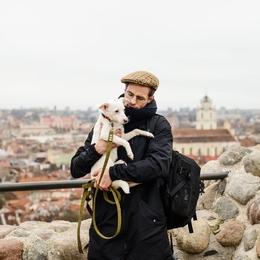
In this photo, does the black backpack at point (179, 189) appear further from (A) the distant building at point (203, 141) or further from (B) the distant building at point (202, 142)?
(B) the distant building at point (202, 142)

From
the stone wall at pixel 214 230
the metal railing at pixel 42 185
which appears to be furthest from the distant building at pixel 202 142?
the metal railing at pixel 42 185

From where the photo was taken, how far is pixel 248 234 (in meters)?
3.55

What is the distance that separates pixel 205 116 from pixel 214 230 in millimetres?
94153

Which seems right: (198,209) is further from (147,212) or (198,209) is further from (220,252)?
(147,212)

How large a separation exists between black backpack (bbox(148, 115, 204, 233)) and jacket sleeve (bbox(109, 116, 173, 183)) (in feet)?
0.36

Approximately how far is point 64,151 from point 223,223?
6953 centimetres

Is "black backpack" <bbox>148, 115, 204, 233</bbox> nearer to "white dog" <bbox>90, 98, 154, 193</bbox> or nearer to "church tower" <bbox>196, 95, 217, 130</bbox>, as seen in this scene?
"white dog" <bbox>90, 98, 154, 193</bbox>

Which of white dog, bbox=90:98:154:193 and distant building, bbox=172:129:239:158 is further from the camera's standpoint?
distant building, bbox=172:129:239:158

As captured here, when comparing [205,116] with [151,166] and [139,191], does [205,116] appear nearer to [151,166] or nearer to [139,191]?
[139,191]

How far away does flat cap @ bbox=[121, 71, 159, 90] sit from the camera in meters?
2.51

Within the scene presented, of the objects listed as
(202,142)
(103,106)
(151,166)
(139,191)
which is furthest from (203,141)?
(151,166)

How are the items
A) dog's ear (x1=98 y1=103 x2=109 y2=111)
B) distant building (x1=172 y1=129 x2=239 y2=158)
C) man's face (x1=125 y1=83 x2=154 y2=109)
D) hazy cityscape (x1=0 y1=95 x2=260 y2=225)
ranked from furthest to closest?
distant building (x1=172 y1=129 x2=239 y2=158) → hazy cityscape (x1=0 y1=95 x2=260 y2=225) → dog's ear (x1=98 y1=103 x2=109 y2=111) → man's face (x1=125 y1=83 x2=154 y2=109)

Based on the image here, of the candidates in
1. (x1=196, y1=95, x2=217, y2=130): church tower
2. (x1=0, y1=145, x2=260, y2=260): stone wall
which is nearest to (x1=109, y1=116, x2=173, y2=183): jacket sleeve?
(x1=0, y1=145, x2=260, y2=260): stone wall

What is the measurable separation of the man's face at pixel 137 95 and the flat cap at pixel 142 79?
0.10 ft
